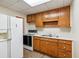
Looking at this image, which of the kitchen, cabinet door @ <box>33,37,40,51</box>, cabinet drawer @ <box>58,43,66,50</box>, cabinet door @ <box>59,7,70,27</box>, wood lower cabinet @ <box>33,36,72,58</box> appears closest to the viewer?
the kitchen

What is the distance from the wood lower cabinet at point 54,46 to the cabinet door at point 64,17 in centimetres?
79

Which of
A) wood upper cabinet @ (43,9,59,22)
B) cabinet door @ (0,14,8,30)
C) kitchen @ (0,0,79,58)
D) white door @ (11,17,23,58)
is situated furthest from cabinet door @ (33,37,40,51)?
cabinet door @ (0,14,8,30)

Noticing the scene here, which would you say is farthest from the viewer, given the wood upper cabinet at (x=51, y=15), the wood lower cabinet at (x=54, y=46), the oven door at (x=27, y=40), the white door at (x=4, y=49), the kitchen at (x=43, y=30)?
the oven door at (x=27, y=40)

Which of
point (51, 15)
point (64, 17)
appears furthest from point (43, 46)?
point (64, 17)

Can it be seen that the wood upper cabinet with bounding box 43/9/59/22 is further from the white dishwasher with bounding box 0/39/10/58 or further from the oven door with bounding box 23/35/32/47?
the white dishwasher with bounding box 0/39/10/58

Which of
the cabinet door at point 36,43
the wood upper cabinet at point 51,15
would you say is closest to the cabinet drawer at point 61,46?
the wood upper cabinet at point 51,15

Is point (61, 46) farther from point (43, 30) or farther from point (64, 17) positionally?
point (43, 30)

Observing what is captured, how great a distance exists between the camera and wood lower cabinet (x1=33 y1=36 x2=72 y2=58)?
3.49 metres

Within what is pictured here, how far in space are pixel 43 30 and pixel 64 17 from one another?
183 cm

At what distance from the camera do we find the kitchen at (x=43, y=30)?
10.4 feet

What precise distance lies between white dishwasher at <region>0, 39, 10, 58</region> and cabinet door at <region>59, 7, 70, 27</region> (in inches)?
96.9

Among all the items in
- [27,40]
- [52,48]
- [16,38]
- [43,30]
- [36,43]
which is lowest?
[52,48]

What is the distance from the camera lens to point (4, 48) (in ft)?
10.3

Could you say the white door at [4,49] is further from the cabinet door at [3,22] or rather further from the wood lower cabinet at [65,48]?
the wood lower cabinet at [65,48]
